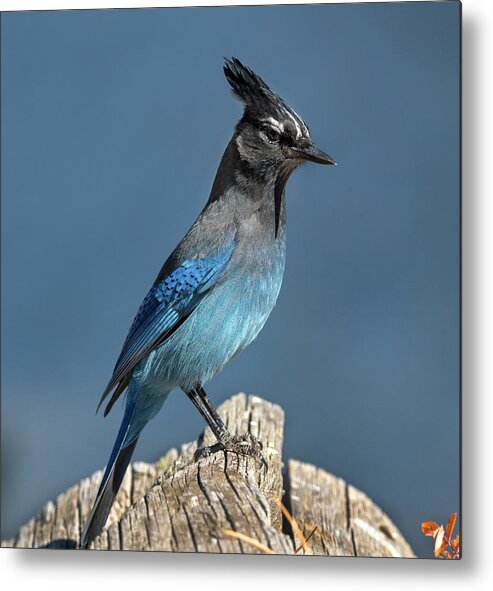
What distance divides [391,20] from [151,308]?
1486mm

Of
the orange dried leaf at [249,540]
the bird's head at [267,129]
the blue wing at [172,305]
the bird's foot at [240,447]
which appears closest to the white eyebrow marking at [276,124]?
the bird's head at [267,129]

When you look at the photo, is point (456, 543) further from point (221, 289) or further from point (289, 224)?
point (289, 224)

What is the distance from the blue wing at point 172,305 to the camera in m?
3.92

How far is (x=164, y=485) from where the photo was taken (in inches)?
135

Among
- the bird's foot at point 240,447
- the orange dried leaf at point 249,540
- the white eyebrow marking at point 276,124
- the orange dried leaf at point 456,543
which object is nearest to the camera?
the orange dried leaf at point 249,540

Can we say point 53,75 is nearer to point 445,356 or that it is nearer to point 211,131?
point 211,131

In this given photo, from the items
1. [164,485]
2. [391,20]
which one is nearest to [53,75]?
[391,20]

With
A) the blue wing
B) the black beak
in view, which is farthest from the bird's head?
the blue wing

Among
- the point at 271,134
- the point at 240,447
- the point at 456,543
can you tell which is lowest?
the point at 456,543

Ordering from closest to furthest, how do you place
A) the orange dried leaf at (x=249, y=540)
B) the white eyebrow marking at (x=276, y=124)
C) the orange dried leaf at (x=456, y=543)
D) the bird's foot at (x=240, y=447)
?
the orange dried leaf at (x=249, y=540)
the orange dried leaf at (x=456, y=543)
the bird's foot at (x=240, y=447)
the white eyebrow marking at (x=276, y=124)

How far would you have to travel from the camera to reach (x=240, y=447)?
386cm

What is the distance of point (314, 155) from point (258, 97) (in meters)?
0.32

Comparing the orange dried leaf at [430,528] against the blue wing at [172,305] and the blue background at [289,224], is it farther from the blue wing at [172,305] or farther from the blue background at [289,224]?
the blue wing at [172,305]

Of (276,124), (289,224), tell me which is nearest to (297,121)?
(276,124)
